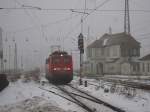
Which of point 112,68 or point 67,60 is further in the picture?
point 112,68

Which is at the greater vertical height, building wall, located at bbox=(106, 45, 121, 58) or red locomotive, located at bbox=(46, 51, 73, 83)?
building wall, located at bbox=(106, 45, 121, 58)

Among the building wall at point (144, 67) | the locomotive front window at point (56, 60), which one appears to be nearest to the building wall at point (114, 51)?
the building wall at point (144, 67)

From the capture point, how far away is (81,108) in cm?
1263

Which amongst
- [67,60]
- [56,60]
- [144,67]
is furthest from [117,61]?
[56,60]

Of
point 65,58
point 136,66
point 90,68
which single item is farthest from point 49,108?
point 90,68

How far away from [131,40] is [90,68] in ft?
45.2

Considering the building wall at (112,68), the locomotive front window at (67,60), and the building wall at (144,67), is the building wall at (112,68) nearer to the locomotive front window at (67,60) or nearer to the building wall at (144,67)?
the building wall at (144,67)

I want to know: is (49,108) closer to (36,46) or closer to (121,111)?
(121,111)

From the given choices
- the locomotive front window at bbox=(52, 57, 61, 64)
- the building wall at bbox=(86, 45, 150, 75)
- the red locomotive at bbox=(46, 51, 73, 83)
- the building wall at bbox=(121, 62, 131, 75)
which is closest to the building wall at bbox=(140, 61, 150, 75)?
the building wall at bbox=(86, 45, 150, 75)

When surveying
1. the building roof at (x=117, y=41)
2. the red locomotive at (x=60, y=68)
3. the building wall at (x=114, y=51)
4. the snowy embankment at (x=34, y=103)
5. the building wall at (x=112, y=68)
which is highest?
the building roof at (x=117, y=41)

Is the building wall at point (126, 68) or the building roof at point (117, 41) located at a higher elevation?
the building roof at point (117, 41)

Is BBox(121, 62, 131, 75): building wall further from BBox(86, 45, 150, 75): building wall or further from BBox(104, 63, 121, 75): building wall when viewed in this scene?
BBox(104, 63, 121, 75): building wall

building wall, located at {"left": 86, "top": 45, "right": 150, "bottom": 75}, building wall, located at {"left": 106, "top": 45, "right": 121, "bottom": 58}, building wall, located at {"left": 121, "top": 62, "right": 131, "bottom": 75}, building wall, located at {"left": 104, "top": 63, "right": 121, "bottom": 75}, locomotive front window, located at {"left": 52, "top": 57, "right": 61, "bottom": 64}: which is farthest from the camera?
building wall, located at {"left": 106, "top": 45, "right": 121, "bottom": 58}

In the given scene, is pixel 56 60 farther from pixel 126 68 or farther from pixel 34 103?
pixel 126 68
